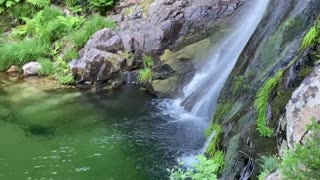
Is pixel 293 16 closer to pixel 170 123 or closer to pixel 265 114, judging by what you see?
pixel 265 114

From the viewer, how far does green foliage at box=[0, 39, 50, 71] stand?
42.9 ft

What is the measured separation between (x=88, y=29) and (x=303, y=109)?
9.68 m

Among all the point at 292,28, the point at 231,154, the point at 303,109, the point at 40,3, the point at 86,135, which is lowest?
the point at 86,135

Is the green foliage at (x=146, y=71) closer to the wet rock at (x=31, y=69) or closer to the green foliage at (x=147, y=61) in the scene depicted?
the green foliage at (x=147, y=61)

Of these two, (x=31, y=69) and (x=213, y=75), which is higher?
(x=213, y=75)

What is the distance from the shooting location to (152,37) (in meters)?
12.5

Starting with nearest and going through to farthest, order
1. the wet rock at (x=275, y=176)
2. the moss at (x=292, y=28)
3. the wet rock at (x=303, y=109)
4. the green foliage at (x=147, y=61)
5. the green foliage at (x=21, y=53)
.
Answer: the wet rock at (x=275, y=176) < the wet rock at (x=303, y=109) < the moss at (x=292, y=28) < the green foliage at (x=147, y=61) < the green foliage at (x=21, y=53)

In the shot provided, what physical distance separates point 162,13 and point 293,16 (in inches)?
235

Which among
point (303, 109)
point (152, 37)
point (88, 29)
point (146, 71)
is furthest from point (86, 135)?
point (303, 109)

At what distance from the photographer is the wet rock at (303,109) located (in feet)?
14.1

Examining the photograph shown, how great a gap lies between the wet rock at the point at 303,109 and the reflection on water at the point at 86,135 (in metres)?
3.28

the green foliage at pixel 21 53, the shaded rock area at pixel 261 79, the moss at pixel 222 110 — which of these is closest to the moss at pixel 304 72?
the shaded rock area at pixel 261 79

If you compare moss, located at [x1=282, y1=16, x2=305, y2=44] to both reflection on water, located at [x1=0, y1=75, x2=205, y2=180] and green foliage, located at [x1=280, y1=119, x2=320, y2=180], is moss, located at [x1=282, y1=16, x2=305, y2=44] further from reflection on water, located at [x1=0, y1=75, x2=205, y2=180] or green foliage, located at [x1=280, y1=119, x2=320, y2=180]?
green foliage, located at [x1=280, y1=119, x2=320, y2=180]

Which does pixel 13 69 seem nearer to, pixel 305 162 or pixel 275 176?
pixel 275 176
